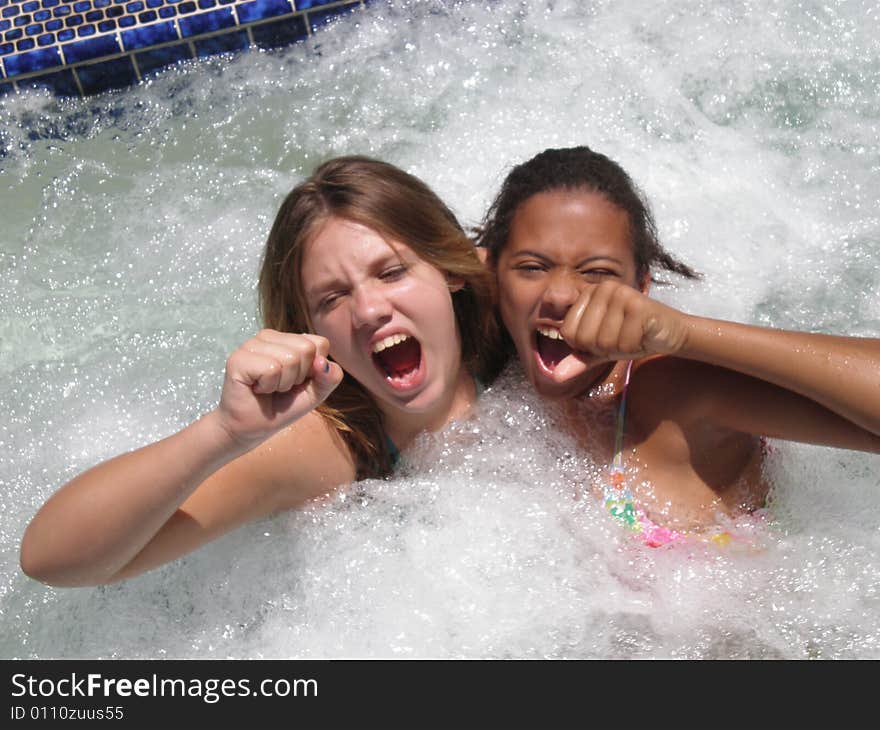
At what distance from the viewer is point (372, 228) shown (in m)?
2.14

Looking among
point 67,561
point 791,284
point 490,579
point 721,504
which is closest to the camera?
point 67,561

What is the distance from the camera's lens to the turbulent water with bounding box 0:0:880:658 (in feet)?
8.27

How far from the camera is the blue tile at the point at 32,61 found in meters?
3.72

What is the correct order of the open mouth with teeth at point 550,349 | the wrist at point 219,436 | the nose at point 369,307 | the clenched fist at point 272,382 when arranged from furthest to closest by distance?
the open mouth with teeth at point 550,349 → the nose at point 369,307 → the wrist at point 219,436 → the clenched fist at point 272,382

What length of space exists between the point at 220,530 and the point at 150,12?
224 cm

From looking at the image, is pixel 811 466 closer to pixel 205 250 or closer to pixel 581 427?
pixel 581 427

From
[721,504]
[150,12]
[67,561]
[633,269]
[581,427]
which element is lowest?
[721,504]

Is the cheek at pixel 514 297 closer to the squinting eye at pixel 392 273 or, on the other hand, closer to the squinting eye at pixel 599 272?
the squinting eye at pixel 599 272

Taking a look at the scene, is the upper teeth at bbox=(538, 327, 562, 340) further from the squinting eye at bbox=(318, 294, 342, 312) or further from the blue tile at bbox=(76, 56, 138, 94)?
the blue tile at bbox=(76, 56, 138, 94)

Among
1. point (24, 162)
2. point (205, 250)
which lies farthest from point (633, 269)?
point (24, 162)

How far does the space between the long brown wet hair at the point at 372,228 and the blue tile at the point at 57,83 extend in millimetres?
1823

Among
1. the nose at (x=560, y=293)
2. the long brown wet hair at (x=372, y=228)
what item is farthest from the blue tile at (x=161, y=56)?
the nose at (x=560, y=293)

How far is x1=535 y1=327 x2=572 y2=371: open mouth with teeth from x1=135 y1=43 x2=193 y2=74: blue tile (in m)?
2.12
